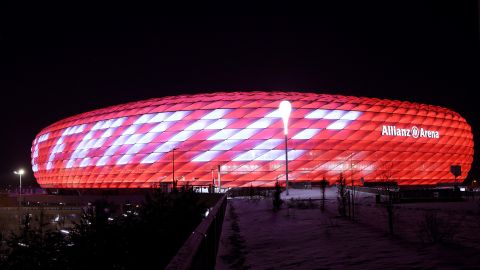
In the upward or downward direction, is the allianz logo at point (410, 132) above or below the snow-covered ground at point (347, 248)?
above

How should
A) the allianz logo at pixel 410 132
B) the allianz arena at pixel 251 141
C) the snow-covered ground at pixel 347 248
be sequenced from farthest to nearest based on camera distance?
the allianz logo at pixel 410 132, the allianz arena at pixel 251 141, the snow-covered ground at pixel 347 248

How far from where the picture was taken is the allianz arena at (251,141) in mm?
60125

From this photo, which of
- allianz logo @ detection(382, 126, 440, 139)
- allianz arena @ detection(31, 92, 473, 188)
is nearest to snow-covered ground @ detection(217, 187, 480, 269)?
allianz arena @ detection(31, 92, 473, 188)

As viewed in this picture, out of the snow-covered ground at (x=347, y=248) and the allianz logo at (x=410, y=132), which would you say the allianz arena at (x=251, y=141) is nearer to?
the allianz logo at (x=410, y=132)

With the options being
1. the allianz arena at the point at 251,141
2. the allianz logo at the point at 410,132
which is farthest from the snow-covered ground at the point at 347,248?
the allianz logo at the point at 410,132

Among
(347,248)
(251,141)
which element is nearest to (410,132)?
(251,141)

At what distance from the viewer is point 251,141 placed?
2356 inches

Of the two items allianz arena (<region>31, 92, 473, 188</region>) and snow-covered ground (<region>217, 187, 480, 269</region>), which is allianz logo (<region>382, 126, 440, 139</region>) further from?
snow-covered ground (<region>217, 187, 480, 269</region>)

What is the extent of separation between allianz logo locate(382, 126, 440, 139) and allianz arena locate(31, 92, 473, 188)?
4.7 inches

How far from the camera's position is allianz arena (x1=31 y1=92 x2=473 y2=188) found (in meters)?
60.1

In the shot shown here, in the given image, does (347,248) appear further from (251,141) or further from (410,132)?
(410,132)

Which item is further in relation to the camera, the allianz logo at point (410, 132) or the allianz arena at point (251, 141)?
the allianz logo at point (410, 132)

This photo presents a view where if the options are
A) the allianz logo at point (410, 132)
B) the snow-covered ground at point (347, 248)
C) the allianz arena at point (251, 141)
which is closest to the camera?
the snow-covered ground at point (347, 248)

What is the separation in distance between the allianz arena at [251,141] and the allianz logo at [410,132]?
118 mm
